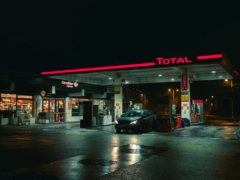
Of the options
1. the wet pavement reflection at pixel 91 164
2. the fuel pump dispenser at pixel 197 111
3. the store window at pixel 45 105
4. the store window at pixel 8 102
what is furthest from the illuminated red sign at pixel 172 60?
the store window at pixel 8 102

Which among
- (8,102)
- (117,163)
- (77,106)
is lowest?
(117,163)

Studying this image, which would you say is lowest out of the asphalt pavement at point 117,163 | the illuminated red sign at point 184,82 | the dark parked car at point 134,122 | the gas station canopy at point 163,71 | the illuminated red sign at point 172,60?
the asphalt pavement at point 117,163

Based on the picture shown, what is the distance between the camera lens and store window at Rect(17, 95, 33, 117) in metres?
27.5

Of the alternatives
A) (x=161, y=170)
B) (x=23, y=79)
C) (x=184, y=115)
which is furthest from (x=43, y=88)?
(x=161, y=170)

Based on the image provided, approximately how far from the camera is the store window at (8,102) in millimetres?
25964

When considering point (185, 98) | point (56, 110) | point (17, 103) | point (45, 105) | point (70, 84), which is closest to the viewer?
point (185, 98)

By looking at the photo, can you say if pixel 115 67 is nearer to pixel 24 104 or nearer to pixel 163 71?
pixel 163 71

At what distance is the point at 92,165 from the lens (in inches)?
329

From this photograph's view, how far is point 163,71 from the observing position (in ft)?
86.0

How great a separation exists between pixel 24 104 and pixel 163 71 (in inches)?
579

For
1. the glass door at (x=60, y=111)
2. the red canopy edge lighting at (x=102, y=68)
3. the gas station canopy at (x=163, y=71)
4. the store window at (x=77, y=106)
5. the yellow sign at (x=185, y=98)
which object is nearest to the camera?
the gas station canopy at (x=163, y=71)

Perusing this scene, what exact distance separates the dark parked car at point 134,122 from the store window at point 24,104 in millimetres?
12468

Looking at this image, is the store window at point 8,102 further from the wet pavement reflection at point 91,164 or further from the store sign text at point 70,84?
the wet pavement reflection at point 91,164

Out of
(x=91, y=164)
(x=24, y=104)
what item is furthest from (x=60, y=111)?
(x=91, y=164)
